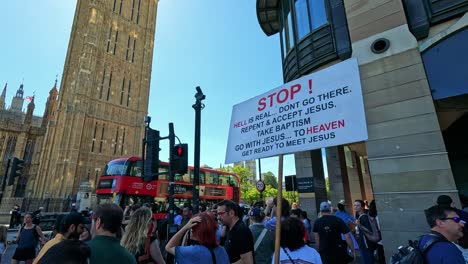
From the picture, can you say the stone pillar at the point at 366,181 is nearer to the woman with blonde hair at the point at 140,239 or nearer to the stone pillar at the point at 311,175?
the stone pillar at the point at 311,175

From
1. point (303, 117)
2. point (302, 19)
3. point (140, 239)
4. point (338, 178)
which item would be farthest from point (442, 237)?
point (338, 178)

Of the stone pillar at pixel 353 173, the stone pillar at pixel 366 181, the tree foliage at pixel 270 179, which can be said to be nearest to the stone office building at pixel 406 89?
the stone pillar at pixel 353 173

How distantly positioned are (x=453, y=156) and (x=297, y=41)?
264 inches

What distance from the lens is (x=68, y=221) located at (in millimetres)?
2896

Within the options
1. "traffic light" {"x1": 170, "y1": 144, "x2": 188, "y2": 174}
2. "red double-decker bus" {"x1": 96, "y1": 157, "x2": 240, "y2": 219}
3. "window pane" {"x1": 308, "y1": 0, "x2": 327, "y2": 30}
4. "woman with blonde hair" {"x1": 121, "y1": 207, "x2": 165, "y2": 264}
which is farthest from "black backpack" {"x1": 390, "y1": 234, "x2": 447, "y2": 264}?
"red double-decker bus" {"x1": 96, "y1": 157, "x2": 240, "y2": 219}

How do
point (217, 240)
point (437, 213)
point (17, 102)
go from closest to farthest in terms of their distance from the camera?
point (437, 213) → point (217, 240) → point (17, 102)

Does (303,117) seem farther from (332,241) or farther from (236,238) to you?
(332,241)

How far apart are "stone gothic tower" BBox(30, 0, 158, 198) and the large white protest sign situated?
39511mm

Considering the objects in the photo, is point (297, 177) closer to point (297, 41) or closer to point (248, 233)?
point (297, 41)

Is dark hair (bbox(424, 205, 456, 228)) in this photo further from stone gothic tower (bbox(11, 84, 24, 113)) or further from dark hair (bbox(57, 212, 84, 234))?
stone gothic tower (bbox(11, 84, 24, 113))

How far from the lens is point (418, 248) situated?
6.53 ft

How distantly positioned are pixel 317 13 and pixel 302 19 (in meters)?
0.70

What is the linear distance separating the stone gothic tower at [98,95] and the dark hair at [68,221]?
126ft

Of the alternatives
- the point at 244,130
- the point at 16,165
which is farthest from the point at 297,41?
the point at 16,165
